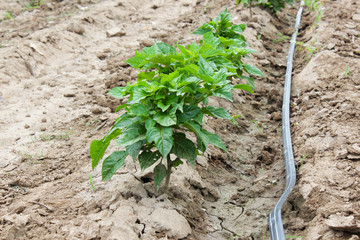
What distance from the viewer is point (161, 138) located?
2.12 m

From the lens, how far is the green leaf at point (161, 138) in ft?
6.83

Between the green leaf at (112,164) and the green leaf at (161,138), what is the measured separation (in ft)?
1.16

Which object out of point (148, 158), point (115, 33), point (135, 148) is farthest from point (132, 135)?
point (115, 33)

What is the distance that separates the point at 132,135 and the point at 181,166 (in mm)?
897

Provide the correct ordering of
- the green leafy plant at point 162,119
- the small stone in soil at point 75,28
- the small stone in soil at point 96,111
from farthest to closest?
the small stone in soil at point 75,28 → the small stone in soil at point 96,111 → the green leafy plant at point 162,119

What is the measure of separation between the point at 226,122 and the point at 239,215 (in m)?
1.30

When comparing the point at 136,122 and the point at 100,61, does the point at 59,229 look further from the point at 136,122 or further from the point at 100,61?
the point at 100,61

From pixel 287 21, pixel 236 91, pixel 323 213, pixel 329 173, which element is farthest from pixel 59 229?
pixel 287 21

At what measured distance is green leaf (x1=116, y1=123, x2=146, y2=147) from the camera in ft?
7.09

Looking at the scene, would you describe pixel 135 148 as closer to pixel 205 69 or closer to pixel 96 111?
pixel 205 69

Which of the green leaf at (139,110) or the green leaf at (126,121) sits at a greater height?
the green leaf at (139,110)

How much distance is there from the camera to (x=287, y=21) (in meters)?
6.89

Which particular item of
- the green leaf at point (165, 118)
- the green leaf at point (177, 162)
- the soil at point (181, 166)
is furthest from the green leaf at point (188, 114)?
the soil at point (181, 166)

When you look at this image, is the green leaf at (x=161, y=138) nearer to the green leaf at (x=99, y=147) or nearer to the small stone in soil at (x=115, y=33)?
the green leaf at (x=99, y=147)
